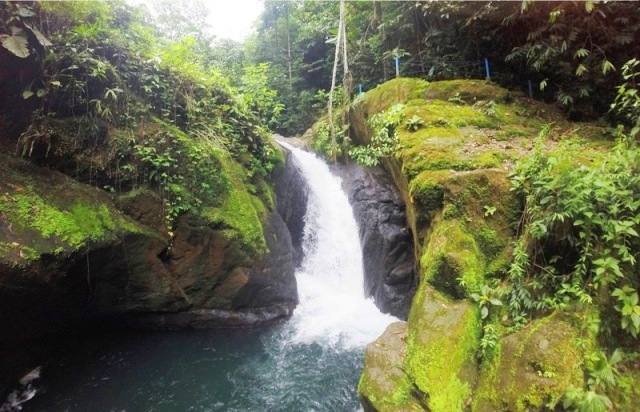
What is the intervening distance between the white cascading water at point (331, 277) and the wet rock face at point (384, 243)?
356 millimetres

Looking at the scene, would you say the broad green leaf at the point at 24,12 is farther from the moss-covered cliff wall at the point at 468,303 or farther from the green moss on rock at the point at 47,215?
the moss-covered cliff wall at the point at 468,303

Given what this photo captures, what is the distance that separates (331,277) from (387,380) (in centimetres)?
595

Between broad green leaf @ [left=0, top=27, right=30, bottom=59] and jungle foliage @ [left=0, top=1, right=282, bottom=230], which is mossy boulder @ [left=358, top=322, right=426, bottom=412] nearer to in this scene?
jungle foliage @ [left=0, top=1, right=282, bottom=230]

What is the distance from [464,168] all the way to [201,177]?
17.6 ft

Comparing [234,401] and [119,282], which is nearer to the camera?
[234,401]

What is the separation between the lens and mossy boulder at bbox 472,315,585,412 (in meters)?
3.28

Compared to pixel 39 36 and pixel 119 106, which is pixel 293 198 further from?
pixel 39 36

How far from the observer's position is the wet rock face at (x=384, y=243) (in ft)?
27.8

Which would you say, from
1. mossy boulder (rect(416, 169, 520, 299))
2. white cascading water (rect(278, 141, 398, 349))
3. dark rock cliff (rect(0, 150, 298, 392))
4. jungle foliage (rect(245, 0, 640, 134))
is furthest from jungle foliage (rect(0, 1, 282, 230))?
mossy boulder (rect(416, 169, 520, 299))

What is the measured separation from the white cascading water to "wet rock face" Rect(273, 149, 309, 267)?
19 centimetres

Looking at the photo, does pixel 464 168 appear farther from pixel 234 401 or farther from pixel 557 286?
pixel 234 401

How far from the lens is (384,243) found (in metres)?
8.85

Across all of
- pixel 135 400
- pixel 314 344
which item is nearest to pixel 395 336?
pixel 314 344

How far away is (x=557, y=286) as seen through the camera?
3857 mm
